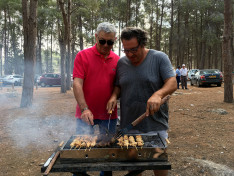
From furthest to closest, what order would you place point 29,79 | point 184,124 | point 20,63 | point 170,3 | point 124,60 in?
point 20,63, point 170,3, point 29,79, point 184,124, point 124,60

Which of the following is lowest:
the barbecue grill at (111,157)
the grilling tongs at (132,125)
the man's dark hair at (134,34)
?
the barbecue grill at (111,157)

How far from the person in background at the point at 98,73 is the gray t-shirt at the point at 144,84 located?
0.79 feet

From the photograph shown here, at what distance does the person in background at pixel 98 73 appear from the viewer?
100 inches

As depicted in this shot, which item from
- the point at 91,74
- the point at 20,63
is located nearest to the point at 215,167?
the point at 91,74

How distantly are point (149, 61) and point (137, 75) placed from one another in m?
0.21

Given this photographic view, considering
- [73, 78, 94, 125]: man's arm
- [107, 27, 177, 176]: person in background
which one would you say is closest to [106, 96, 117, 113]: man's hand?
[107, 27, 177, 176]: person in background

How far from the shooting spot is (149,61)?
237cm

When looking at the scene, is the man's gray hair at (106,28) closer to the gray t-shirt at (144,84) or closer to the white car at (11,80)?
the gray t-shirt at (144,84)

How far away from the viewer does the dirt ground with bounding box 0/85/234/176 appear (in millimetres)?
3699

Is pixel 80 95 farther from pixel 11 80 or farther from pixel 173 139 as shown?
pixel 11 80

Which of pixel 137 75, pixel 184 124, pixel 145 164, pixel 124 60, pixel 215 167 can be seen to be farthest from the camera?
pixel 184 124

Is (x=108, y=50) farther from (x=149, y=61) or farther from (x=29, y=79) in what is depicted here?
(x=29, y=79)

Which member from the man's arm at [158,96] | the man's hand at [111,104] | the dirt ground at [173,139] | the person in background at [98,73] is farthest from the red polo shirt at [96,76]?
the dirt ground at [173,139]

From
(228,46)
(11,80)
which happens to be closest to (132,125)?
(228,46)
